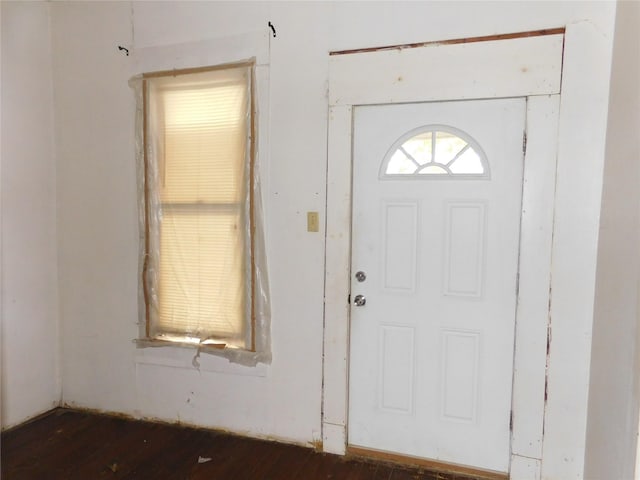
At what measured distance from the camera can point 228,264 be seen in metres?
2.56

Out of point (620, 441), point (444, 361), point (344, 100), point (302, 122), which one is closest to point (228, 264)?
point (302, 122)

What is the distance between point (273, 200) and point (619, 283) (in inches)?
68.8

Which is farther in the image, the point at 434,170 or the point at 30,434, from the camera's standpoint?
the point at 30,434

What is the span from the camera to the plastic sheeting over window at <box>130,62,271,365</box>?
98.1 inches

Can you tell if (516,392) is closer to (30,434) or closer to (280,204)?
(280,204)

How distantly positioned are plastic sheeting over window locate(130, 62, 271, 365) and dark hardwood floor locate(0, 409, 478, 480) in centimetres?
53

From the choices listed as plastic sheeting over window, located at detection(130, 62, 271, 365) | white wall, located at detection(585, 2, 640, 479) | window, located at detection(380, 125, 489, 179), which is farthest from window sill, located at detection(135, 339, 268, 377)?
white wall, located at detection(585, 2, 640, 479)

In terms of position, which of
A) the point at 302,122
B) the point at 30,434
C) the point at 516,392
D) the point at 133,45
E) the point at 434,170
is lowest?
the point at 30,434

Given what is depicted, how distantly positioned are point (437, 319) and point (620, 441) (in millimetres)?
935

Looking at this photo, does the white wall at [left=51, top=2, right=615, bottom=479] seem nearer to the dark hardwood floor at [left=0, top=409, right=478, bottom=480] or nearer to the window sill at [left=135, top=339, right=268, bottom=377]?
the window sill at [left=135, top=339, right=268, bottom=377]

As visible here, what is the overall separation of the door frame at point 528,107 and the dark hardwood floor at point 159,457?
1.94 feet

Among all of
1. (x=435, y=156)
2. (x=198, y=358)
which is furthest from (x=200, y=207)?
(x=435, y=156)

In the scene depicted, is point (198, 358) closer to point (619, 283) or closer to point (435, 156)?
point (435, 156)

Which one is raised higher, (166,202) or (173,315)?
(166,202)
